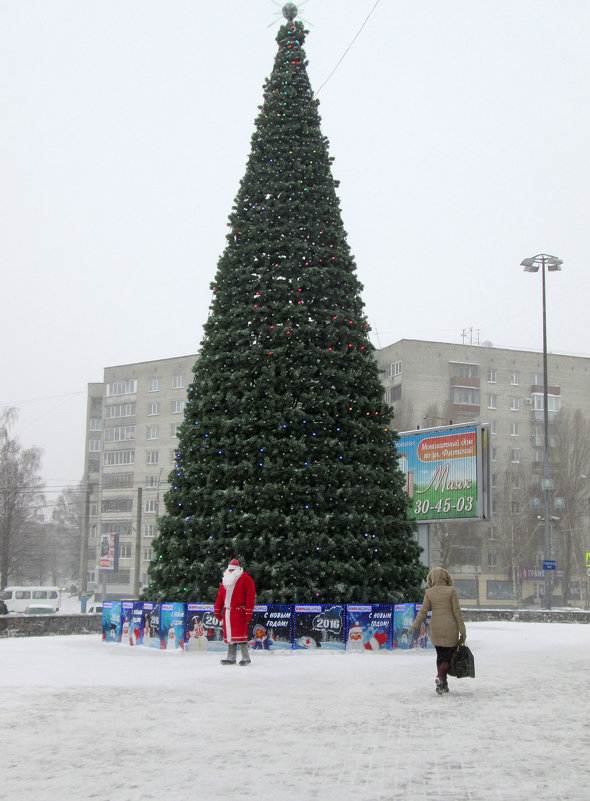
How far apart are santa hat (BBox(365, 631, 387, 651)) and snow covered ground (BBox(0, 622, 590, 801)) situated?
1.22m

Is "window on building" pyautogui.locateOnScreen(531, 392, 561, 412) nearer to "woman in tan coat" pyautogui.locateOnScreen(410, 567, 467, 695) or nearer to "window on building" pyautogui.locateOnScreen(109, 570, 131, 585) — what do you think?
"window on building" pyautogui.locateOnScreen(109, 570, 131, 585)

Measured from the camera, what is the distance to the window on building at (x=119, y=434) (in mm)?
92275

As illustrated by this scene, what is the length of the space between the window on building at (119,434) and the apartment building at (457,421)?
97mm

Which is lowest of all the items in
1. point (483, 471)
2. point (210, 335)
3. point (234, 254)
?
point (483, 471)

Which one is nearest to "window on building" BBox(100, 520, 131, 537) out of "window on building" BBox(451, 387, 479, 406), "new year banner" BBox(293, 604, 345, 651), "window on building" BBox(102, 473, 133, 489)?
"window on building" BBox(102, 473, 133, 489)

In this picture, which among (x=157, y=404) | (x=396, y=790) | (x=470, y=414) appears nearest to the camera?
(x=396, y=790)

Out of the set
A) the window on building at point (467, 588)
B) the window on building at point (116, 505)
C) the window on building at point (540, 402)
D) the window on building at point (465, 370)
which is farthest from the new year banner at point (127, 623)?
the window on building at point (116, 505)

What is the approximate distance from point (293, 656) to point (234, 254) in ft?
23.5

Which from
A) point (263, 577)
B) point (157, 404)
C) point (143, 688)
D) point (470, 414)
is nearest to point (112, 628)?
point (263, 577)

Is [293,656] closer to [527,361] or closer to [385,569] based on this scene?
[385,569]

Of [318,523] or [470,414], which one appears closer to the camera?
[318,523]

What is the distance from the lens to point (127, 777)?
22.0 ft

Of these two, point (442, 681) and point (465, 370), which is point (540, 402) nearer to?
point (465, 370)

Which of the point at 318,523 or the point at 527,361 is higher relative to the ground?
the point at 527,361
